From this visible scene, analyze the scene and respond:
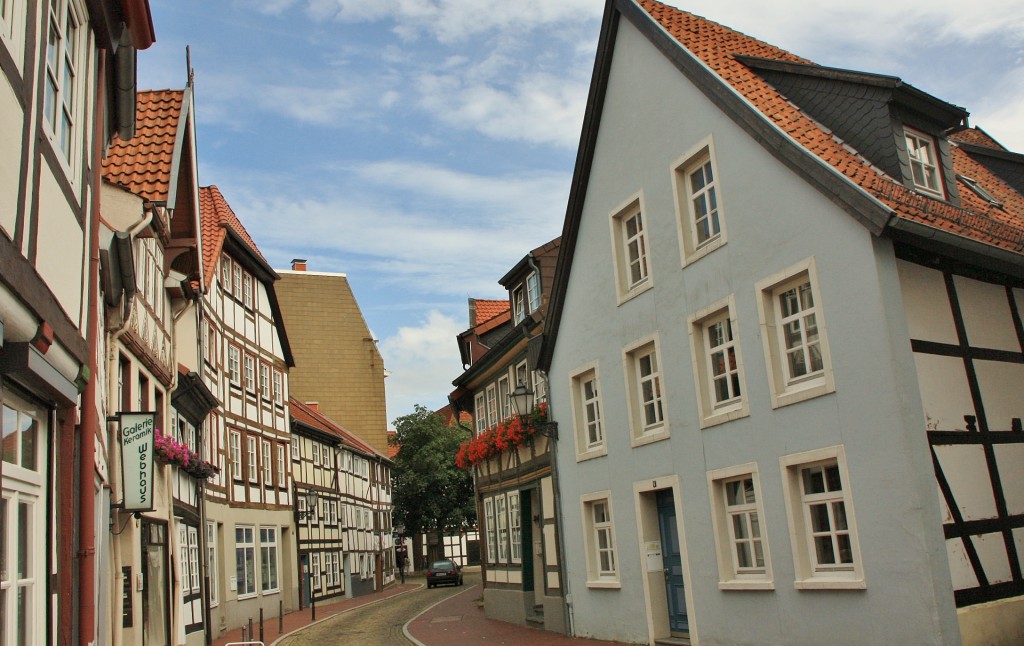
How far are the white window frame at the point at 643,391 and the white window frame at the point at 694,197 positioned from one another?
171 centimetres

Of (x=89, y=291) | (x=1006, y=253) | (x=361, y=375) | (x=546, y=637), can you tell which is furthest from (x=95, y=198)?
(x=361, y=375)

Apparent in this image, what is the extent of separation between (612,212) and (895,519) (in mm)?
7676

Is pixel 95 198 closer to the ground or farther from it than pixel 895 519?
farther from it

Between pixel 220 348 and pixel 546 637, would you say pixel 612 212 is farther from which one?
pixel 220 348

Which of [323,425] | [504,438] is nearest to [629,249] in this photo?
[504,438]

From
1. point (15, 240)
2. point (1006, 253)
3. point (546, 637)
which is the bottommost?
point (546, 637)

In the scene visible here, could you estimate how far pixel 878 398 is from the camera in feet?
34.1

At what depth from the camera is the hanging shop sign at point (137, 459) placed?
12.9 m

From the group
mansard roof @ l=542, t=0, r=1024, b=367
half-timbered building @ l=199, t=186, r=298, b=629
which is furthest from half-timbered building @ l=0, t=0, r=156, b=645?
half-timbered building @ l=199, t=186, r=298, b=629

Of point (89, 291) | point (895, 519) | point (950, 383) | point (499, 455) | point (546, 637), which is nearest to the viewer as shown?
point (89, 291)

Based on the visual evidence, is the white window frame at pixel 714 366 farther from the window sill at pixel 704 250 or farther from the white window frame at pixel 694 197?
the white window frame at pixel 694 197

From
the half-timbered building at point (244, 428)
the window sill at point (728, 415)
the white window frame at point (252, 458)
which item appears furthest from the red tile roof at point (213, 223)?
the window sill at point (728, 415)

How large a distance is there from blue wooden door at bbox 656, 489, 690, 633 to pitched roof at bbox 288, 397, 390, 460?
21542 millimetres

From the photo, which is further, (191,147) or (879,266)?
(191,147)
